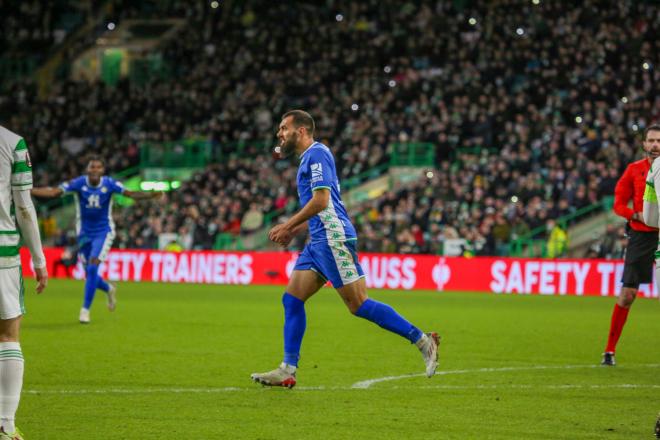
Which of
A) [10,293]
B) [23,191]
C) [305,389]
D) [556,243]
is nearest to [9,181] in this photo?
[23,191]

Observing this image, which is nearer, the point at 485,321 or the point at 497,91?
the point at 485,321

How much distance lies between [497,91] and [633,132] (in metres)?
5.59

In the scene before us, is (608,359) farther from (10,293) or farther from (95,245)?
(95,245)

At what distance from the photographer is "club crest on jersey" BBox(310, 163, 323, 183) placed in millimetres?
9742

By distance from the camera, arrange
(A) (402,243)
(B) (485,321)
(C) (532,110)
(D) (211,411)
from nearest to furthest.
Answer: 1. (D) (211,411)
2. (B) (485,321)
3. (A) (402,243)
4. (C) (532,110)

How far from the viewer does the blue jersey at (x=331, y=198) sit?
9812mm

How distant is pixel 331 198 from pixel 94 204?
27.8ft

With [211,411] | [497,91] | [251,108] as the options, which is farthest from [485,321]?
[251,108]

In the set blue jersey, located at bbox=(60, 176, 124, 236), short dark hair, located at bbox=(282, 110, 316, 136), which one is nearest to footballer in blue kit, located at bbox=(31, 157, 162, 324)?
blue jersey, located at bbox=(60, 176, 124, 236)

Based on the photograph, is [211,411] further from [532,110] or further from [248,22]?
[248,22]

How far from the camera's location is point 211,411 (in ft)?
28.5

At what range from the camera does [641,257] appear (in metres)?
12.2

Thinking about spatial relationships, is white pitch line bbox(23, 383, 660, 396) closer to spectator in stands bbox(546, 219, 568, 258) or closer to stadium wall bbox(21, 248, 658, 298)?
stadium wall bbox(21, 248, 658, 298)

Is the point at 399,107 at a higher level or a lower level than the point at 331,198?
higher
